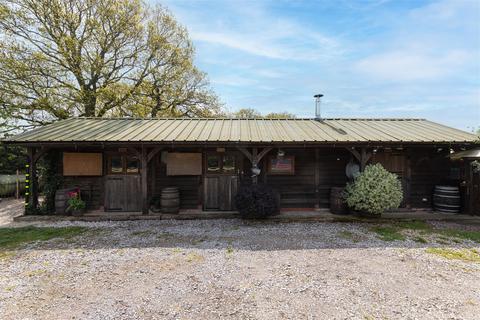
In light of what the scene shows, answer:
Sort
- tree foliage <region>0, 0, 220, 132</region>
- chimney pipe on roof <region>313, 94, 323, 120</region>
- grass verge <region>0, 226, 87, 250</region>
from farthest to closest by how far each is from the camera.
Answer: tree foliage <region>0, 0, 220, 132</region>, chimney pipe on roof <region>313, 94, 323, 120</region>, grass verge <region>0, 226, 87, 250</region>

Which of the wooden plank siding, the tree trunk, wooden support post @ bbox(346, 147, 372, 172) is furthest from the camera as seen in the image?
the tree trunk

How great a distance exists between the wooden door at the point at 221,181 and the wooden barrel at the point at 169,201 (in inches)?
38.0

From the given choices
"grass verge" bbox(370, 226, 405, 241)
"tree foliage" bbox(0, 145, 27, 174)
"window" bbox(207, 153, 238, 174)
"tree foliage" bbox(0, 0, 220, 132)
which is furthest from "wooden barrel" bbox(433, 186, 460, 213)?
"tree foliage" bbox(0, 145, 27, 174)

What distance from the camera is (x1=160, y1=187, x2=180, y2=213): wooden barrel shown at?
24.0 ft

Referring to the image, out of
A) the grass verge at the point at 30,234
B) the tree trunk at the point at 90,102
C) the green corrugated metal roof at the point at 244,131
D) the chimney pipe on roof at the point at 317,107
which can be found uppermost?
the tree trunk at the point at 90,102

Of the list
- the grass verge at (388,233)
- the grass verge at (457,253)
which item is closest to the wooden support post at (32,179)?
the grass verge at (388,233)

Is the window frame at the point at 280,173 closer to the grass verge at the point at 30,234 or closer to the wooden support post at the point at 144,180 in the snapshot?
the wooden support post at the point at 144,180

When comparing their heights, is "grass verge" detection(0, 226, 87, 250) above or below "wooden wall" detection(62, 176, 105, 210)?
below

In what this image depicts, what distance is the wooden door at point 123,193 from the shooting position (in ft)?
25.1

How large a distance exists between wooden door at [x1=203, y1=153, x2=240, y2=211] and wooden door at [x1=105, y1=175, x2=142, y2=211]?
88.1 inches

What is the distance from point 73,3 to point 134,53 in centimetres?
380

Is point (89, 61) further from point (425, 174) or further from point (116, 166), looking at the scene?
point (425, 174)

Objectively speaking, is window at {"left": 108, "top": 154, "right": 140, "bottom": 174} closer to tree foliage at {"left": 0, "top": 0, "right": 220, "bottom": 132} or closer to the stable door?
the stable door

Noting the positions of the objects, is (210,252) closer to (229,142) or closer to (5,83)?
(229,142)
